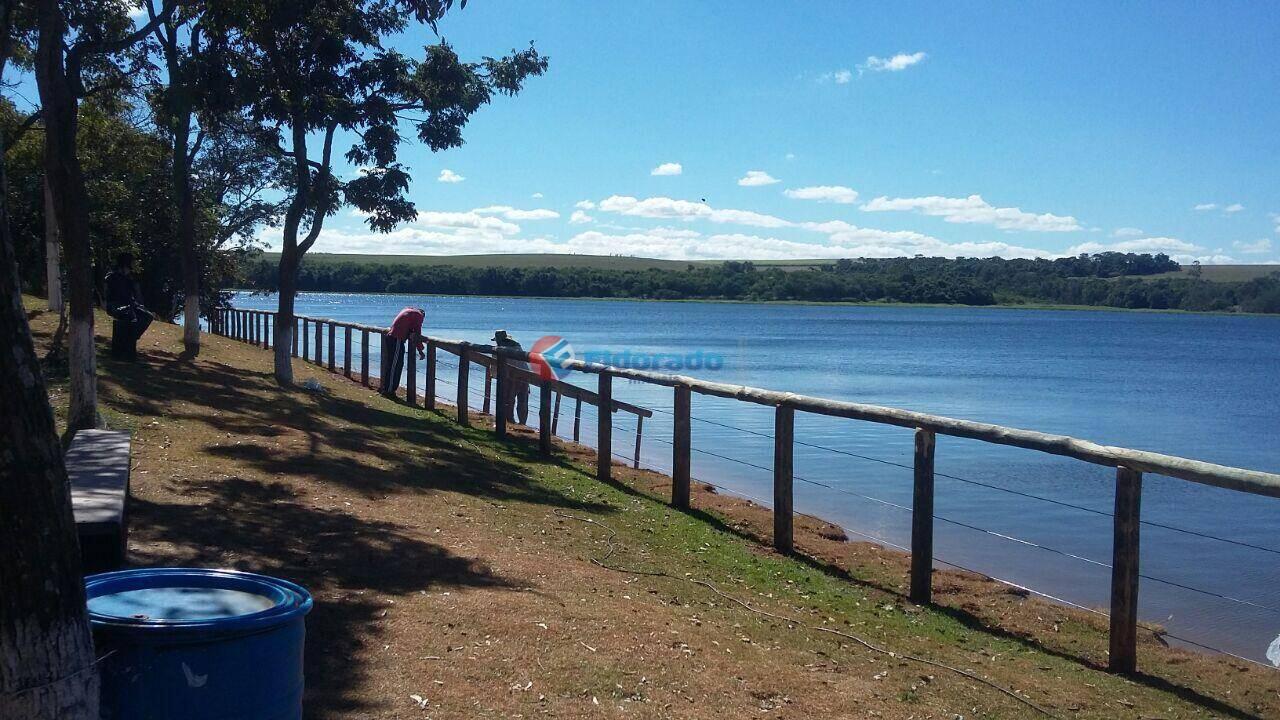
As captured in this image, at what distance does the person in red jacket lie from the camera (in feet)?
58.3

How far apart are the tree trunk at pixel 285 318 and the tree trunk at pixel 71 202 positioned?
272 inches

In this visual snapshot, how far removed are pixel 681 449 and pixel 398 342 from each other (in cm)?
911

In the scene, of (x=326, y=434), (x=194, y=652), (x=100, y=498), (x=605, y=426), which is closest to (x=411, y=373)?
(x=326, y=434)

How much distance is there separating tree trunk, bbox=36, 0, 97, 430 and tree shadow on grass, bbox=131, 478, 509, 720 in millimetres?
2197

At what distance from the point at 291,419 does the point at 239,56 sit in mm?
6551

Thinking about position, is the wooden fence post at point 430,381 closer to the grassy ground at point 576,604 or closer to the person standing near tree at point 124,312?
the person standing near tree at point 124,312

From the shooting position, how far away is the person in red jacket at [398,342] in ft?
58.3

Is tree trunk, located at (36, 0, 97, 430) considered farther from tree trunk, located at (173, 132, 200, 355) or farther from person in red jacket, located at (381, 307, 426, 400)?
tree trunk, located at (173, 132, 200, 355)

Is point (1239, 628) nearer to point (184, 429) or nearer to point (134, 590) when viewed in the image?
point (134, 590)

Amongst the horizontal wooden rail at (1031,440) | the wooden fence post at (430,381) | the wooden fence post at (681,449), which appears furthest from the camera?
the wooden fence post at (430,381)

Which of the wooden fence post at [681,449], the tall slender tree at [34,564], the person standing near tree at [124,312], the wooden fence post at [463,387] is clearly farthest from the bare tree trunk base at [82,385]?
the tall slender tree at [34,564]

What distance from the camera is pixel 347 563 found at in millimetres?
6734

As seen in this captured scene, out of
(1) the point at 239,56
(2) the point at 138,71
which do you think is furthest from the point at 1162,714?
(2) the point at 138,71

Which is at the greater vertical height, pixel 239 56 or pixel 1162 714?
pixel 239 56
